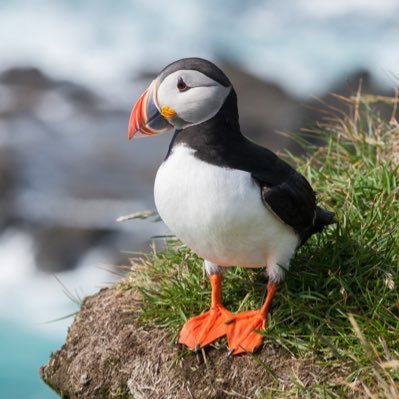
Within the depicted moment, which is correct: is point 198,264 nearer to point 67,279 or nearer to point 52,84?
point 67,279

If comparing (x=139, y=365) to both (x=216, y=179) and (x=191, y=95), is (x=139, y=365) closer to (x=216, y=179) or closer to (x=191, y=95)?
(x=216, y=179)

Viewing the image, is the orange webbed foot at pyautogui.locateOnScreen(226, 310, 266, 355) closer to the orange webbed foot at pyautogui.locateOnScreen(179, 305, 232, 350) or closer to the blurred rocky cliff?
the orange webbed foot at pyautogui.locateOnScreen(179, 305, 232, 350)

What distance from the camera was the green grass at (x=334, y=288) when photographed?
141 inches

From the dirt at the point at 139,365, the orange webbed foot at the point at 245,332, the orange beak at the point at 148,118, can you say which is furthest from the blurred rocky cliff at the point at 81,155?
the orange beak at the point at 148,118

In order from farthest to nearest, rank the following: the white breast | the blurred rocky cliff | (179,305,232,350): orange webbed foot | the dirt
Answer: the blurred rocky cliff
(179,305,232,350): orange webbed foot
the dirt
the white breast

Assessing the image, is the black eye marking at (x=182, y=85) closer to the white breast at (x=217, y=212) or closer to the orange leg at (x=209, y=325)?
the white breast at (x=217, y=212)

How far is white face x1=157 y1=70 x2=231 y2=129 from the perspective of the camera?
3500 mm

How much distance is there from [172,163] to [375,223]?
1288 millimetres

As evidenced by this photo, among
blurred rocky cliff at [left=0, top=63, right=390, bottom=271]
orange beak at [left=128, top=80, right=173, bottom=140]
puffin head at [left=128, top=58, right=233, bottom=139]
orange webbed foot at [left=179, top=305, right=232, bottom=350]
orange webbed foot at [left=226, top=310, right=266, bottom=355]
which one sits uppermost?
puffin head at [left=128, top=58, right=233, bottom=139]

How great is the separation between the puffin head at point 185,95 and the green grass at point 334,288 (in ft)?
3.04

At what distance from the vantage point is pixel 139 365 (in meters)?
4.13

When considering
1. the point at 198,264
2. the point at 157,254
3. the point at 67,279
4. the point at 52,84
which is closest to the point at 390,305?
the point at 198,264

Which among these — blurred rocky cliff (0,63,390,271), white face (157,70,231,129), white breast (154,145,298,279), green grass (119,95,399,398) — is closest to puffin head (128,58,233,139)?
white face (157,70,231,129)

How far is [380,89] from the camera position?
9.88 metres
